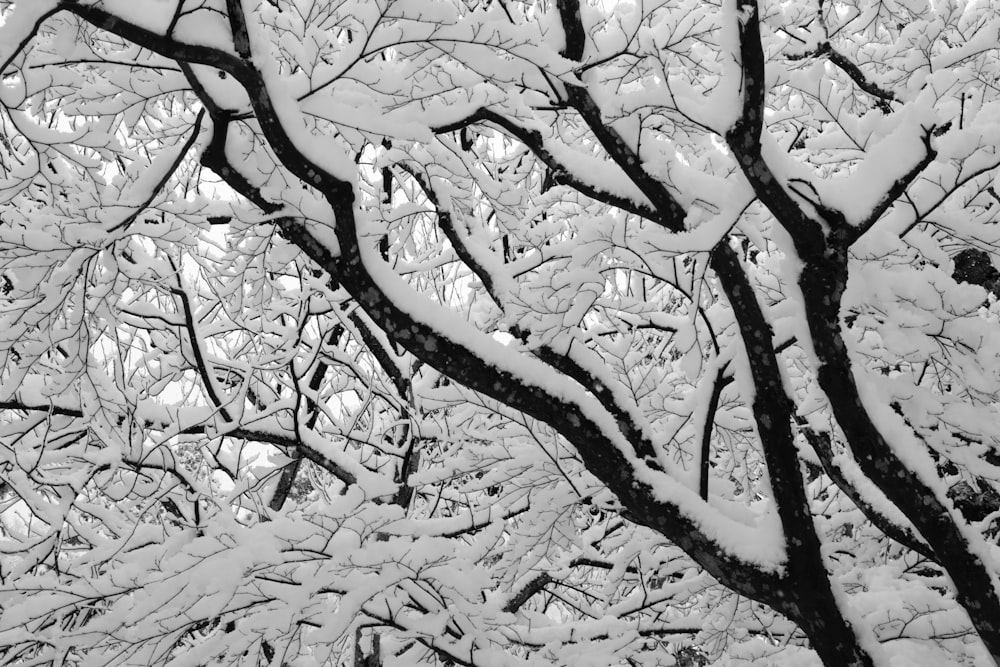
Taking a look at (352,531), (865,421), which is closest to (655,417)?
(865,421)

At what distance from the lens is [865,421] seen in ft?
8.46

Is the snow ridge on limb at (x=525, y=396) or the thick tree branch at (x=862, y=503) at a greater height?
the thick tree branch at (x=862, y=503)

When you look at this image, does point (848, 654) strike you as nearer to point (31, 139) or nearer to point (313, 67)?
point (313, 67)

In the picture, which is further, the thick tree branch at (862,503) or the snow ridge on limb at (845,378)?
the thick tree branch at (862,503)

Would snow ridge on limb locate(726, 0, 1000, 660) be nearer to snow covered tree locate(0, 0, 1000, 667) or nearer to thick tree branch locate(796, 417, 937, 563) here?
snow covered tree locate(0, 0, 1000, 667)

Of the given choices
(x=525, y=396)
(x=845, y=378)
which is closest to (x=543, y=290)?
(x=525, y=396)

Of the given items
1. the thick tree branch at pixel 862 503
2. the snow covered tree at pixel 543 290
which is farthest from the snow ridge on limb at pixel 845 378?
the thick tree branch at pixel 862 503

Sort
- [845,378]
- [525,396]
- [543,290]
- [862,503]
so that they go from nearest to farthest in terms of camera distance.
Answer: [845,378], [525,396], [543,290], [862,503]

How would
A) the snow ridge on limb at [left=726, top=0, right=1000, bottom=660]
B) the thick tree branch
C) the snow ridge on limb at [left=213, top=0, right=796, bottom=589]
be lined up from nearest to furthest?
1. the snow ridge on limb at [left=726, top=0, right=1000, bottom=660]
2. the snow ridge on limb at [left=213, top=0, right=796, bottom=589]
3. the thick tree branch

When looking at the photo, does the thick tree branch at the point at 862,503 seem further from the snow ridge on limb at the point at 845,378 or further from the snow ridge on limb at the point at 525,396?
the snow ridge on limb at the point at 525,396

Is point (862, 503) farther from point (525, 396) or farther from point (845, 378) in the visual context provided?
point (525, 396)

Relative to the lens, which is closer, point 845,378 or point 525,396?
point 845,378

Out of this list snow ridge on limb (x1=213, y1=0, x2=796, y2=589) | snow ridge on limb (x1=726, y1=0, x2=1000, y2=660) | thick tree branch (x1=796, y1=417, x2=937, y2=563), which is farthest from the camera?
thick tree branch (x1=796, y1=417, x2=937, y2=563)

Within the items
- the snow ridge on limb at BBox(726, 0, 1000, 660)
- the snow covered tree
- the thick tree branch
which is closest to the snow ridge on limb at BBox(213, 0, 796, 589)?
the snow covered tree
